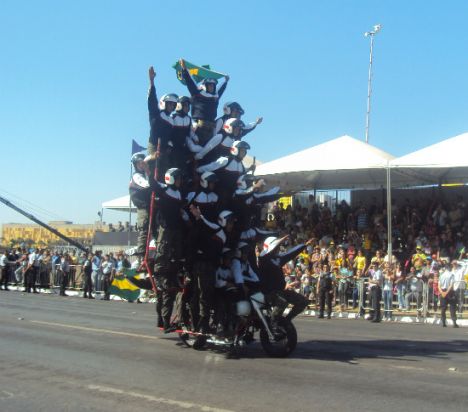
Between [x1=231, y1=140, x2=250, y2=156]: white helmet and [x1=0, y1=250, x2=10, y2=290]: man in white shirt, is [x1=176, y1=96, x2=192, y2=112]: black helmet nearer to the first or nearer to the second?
[x1=231, y1=140, x2=250, y2=156]: white helmet

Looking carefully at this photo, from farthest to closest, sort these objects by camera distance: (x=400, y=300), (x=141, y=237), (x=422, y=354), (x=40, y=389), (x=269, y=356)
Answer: (x=400, y=300) < (x=141, y=237) < (x=422, y=354) < (x=269, y=356) < (x=40, y=389)

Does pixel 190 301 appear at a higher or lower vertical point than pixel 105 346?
higher

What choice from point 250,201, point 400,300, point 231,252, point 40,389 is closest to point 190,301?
point 231,252

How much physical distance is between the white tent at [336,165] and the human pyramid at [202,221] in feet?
38.3

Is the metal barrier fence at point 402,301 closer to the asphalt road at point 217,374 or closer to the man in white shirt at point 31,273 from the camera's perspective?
the asphalt road at point 217,374

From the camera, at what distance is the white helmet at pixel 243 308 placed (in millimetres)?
9203

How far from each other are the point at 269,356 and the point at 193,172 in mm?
3166

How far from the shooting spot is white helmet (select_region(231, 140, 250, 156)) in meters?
10.4

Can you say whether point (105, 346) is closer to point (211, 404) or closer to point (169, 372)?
point (169, 372)

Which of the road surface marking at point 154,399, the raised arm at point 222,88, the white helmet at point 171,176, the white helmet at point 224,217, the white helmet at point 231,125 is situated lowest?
the road surface marking at point 154,399

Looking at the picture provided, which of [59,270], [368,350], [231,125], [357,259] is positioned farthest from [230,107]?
[59,270]

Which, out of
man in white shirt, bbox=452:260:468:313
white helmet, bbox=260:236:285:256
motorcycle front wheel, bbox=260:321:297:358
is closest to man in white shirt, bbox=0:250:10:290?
man in white shirt, bbox=452:260:468:313

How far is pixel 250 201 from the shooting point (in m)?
10.5

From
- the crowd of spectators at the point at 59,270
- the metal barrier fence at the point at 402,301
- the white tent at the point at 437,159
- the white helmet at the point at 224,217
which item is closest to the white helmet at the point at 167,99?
the white helmet at the point at 224,217
